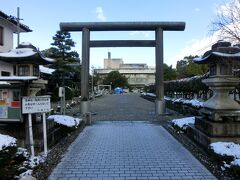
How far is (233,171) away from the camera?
705 centimetres

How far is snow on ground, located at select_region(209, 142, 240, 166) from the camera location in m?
7.86

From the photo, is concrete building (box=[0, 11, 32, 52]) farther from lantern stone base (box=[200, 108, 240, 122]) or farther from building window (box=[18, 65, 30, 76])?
lantern stone base (box=[200, 108, 240, 122])

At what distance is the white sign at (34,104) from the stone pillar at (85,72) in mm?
9831

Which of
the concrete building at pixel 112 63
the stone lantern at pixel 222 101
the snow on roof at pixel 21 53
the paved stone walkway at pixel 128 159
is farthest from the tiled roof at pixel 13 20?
the concrete building at pixel 112 63

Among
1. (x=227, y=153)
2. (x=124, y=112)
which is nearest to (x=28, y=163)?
(x=227, y=153)

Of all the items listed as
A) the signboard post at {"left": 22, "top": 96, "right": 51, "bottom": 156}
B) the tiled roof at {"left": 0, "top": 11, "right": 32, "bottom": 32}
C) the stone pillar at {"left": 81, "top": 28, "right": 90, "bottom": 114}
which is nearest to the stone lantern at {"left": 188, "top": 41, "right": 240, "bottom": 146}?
the signboard post at {"left": 22, "top": 96, "right": 51, "bottom": 156}

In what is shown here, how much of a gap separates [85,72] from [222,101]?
417 inches

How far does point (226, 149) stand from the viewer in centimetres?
816

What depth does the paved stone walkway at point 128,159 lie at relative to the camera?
7.23 m

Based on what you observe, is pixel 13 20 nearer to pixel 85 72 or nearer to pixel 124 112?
pixel 85 72

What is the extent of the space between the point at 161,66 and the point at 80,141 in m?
9.71

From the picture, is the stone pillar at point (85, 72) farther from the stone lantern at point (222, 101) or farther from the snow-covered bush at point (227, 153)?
the snow-covered bush at point (227, 153)

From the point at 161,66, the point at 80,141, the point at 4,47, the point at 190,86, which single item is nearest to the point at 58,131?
the point at 80,141

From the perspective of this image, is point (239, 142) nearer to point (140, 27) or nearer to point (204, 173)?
point (204, 173)
